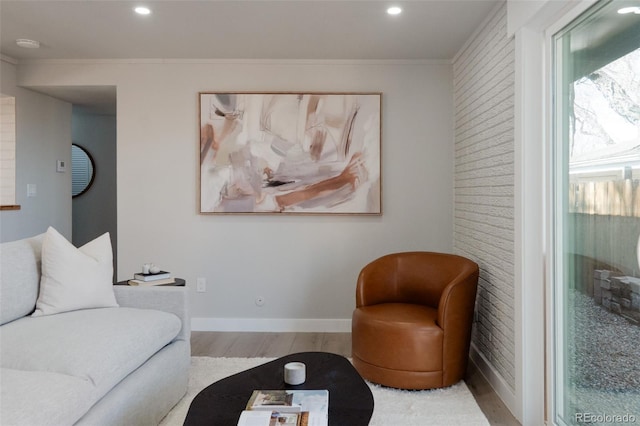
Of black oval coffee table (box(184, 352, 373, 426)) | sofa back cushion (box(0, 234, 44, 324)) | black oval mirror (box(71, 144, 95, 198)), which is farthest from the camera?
black oval mirror (box(71, 144, 95, 198))

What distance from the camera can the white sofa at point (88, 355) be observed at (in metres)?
1.54

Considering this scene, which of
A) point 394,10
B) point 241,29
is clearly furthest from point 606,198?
point 241,29

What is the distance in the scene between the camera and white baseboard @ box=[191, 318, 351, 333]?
3.91 m

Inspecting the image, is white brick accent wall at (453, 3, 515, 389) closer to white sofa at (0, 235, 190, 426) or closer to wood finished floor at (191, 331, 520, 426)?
wood finished floor at (191, 331, 520, 426)

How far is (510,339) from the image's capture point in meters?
2.54

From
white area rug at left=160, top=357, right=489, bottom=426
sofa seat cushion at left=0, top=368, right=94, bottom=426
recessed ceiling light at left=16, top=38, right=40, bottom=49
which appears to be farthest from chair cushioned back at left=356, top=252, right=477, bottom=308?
recessed ceiling light at left=16, top=38, right=40, bottom=49

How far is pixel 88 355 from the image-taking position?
1.80m

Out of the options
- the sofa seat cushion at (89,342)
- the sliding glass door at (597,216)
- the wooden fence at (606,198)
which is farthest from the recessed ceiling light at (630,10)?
the sofa seat cushion at (89,342)

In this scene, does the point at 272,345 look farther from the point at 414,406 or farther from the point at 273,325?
the point at 414,406

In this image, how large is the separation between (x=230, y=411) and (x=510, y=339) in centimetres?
171

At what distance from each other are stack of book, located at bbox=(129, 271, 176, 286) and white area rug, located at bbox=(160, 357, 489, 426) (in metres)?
0.63

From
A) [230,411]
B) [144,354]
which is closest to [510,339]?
[230,411]

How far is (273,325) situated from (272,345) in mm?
389

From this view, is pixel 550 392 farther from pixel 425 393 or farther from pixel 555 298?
pixel 425 393
